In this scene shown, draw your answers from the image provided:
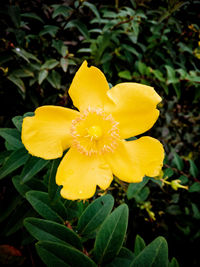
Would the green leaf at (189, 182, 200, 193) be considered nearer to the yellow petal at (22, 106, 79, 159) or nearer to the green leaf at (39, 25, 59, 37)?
the yellow petal at (22, 106, 79, 159)

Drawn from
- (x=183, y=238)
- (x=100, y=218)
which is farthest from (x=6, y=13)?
(x=183, y=238)

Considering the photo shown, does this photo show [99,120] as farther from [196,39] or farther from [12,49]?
[196,39]

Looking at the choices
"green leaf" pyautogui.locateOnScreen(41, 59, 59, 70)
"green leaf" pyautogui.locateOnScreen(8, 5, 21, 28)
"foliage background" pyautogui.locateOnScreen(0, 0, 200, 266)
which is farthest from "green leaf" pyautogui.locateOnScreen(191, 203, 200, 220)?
"green leaf" pyautogui.locateOnScreen(8, 5, 21, 28)

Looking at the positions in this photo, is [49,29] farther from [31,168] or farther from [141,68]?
[31,168]

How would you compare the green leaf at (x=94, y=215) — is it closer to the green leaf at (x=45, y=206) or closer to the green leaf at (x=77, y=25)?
the green leaf at (x=45, y=206)

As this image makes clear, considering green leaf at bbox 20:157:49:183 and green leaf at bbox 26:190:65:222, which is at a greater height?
green leaf at bbox 20:157:49:183
